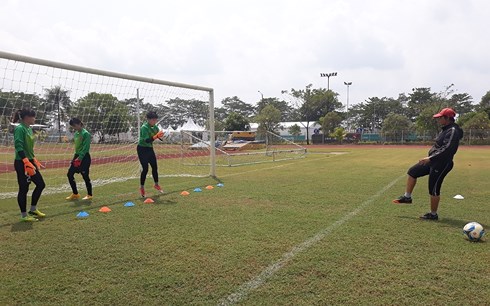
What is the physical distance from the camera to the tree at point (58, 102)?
28.7 feet

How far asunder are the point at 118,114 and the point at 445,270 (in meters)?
10.5

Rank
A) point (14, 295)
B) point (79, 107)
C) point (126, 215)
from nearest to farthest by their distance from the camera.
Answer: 1. point (14, 295)
2. point (126, 215)
3. point (79, 107)

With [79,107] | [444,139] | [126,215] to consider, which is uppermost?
[79,107]

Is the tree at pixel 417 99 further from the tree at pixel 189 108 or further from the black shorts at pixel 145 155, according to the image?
the black shorts at pixel 145 155

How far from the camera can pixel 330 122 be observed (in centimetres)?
6031

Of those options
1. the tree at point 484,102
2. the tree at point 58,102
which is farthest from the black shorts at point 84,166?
the tree at point 484,102

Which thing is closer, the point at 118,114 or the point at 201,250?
the point at 201,250

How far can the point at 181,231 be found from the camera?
5.43m

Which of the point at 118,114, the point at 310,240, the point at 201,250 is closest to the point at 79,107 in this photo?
the point at 118,114

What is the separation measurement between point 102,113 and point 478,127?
4878 centimetres

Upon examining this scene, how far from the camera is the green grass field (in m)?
3.32

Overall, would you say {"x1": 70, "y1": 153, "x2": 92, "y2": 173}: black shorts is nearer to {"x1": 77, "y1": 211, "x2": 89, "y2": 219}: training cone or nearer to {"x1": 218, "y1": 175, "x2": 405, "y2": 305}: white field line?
{"x1": 77, "y1": 211, "x2": 89, "y2": 219}: training cone

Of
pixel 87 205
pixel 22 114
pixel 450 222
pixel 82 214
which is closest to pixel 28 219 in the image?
pixel 82 214

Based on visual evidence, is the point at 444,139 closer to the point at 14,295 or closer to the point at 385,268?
the point at 385,268
